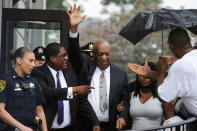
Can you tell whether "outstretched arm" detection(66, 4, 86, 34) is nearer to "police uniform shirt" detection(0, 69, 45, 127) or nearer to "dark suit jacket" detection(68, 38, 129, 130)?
"dark suit jacket" detection(68, 38, 129, 130)

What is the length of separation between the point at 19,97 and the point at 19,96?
0.04 ft

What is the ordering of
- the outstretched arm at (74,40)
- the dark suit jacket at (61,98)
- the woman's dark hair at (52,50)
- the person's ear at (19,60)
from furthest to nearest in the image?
the woman's dark hair at (52,50), the outstretched arm at (74,40), the dark suit jacket at (61,98), the person's ear at (19,60)

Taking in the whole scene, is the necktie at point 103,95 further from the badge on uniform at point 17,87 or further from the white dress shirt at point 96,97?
the badge on uniform at point 17,87

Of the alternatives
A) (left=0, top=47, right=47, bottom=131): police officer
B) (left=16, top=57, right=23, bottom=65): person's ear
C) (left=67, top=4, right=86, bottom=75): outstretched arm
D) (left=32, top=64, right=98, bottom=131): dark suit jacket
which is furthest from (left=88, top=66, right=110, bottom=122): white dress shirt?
(left=16, top=57, right=23, bottom=65): person's ear

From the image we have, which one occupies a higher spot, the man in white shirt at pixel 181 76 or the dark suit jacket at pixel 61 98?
the man in white shirt at pixel 181 76

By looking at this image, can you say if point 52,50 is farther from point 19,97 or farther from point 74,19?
point 19,97

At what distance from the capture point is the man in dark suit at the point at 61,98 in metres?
4.86

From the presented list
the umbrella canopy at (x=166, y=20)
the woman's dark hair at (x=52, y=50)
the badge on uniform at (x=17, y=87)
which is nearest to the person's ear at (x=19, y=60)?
the badge on uniform at (x=17, y=87)

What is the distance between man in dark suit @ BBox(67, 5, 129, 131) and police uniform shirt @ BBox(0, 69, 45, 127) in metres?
1.03

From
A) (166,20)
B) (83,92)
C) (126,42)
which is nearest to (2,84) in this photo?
(83,92)

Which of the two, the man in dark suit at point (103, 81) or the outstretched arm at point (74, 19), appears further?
the man in dark suit at point (103, 81)

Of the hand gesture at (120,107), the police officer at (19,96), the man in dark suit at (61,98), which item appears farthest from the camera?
the hand gesture at (120,107)

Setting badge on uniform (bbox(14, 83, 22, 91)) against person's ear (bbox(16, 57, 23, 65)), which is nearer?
badge on uniform (bbox(14, 83, 22, 91))

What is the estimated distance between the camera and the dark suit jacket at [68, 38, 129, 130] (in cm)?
523
